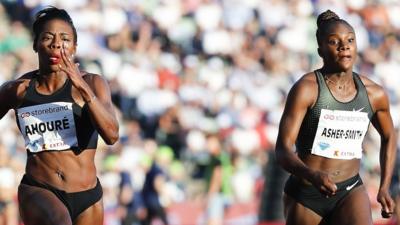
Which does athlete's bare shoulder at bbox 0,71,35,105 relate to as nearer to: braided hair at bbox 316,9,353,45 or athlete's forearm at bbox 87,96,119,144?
athlete's forearm at bbox 87,96,119,144

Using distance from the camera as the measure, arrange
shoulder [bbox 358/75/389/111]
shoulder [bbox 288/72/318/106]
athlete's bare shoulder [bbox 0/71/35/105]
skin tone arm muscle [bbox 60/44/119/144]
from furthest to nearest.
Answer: shoulder [bbox 358/75/389/111], shoulder [bbox 288/72/318/106], athlete's bare shoulder [bbox 0/71/35/105], skin tone arm muscle [bbox 60/44/119/144]

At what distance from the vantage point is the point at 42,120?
23.4ft

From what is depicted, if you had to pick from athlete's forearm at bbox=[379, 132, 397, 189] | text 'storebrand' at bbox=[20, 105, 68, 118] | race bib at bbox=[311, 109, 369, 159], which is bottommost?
athlete's forearm at bbox=[379, 132, 397, 189]

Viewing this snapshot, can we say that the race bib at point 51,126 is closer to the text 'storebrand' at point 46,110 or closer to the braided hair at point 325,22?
the text 'storebrand' at point 46,110

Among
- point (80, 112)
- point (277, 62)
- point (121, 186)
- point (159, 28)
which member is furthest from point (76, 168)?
point (277, 62)

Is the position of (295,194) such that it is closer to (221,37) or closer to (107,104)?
(107,104)

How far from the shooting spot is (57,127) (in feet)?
23.4

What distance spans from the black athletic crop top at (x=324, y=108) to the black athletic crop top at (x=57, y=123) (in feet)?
5.09

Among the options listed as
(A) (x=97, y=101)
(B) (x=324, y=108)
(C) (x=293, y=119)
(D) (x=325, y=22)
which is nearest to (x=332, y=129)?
(B) (x=324, y=108)

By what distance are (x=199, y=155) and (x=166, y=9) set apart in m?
2.86

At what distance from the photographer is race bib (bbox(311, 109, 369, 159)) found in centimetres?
746

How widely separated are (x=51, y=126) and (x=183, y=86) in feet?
27.9

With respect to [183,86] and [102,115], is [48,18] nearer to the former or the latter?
[102,115]

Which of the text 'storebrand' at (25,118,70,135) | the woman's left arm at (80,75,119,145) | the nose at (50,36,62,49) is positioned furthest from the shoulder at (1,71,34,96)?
the woman's left arm at (80,75,119,145)
